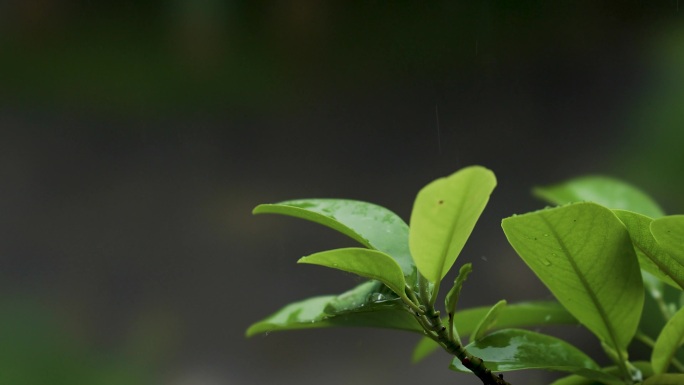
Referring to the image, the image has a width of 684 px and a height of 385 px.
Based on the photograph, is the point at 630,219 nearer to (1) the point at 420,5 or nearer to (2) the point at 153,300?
(1) the point at 420,5

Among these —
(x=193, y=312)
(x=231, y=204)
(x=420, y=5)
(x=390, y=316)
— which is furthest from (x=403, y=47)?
(x=390, y=316)

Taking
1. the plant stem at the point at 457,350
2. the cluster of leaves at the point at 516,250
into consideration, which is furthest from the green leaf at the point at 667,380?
the plant stem at the point at 457,350

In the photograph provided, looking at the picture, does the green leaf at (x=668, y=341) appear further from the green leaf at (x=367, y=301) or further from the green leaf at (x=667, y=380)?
the green leaf at (x=367, y=301)

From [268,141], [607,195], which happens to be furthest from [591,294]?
[268,141]

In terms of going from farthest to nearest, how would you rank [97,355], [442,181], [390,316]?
[97,355], [390,316], [442,181]

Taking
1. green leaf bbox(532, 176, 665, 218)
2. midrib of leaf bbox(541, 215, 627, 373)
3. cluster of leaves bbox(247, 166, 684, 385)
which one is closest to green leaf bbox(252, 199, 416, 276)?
cluster of leaves bbox(247, 166, 684, 385)

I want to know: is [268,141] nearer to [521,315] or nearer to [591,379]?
[521,315]

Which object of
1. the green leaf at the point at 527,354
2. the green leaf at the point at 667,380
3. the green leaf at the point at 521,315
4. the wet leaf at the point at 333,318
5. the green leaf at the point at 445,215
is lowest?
the green leaf at the point at 521,315

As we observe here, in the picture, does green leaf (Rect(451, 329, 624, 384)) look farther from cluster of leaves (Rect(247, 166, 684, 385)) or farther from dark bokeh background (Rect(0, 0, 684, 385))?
dark bokeh background (Rect(0, 0, 684, 385))
